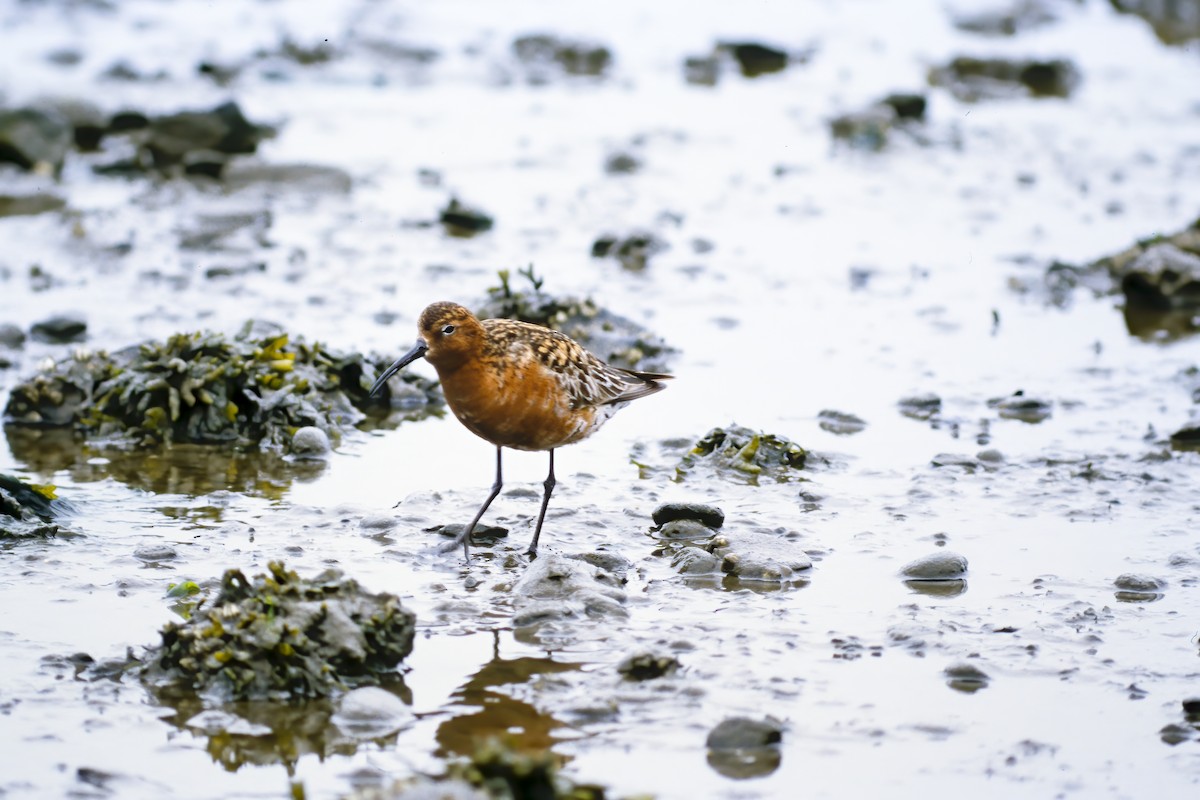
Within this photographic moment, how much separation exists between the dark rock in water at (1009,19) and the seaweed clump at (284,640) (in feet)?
66.4

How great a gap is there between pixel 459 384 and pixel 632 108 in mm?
12178

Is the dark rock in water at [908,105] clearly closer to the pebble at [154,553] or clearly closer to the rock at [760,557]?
the rock at [760,557]

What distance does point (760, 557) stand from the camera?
770cm

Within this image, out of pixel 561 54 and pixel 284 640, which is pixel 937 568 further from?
pixel 561 54

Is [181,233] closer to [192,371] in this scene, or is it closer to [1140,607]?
[192,371]

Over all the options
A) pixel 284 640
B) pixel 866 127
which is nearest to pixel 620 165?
pixel 866 127

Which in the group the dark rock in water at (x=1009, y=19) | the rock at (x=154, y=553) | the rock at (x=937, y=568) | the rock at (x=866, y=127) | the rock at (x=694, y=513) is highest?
the dark rock in water at (x=1009, y=19)

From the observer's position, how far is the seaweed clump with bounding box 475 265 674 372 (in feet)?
36.5

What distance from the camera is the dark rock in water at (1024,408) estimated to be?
10266 mm

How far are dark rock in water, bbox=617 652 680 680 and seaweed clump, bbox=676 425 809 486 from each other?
2.79 meters

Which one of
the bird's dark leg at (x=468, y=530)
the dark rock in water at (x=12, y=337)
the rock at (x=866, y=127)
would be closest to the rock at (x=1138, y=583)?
the bird's dark leg at (x=468, y=530)

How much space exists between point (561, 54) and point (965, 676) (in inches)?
641

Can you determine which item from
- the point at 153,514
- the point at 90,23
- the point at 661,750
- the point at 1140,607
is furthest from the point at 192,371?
the point at 90,23

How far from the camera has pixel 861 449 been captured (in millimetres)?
9672
